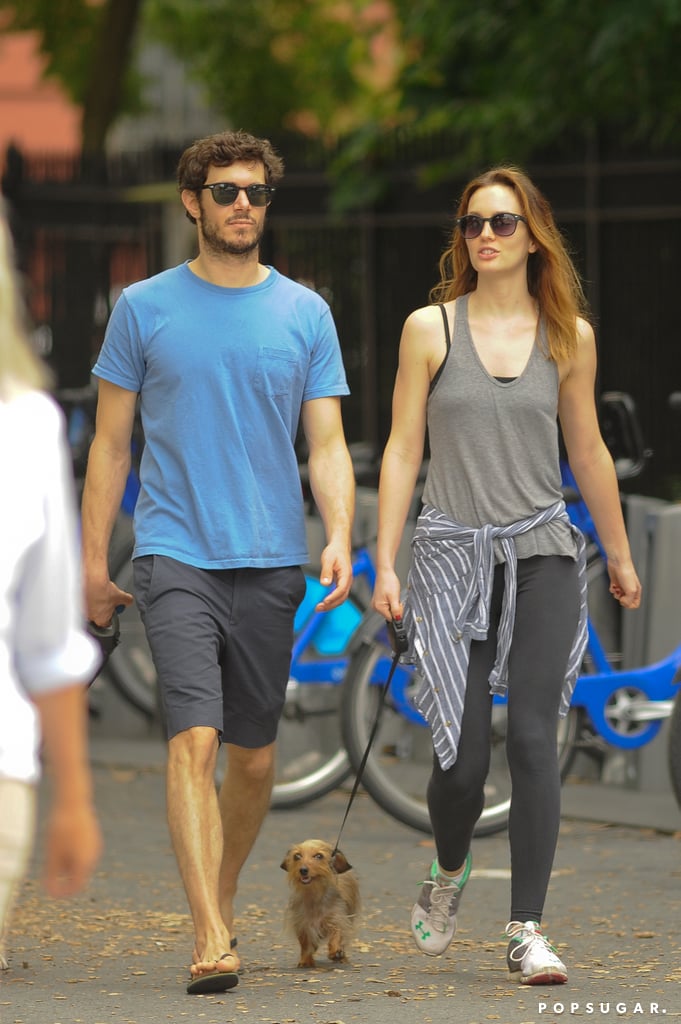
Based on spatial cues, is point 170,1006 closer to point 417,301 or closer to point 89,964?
point 89,964

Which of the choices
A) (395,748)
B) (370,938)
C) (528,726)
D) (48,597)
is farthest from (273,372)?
(395,748)

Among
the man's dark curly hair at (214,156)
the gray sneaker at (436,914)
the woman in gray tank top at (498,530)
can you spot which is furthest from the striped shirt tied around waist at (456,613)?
the man's dark curly hair at (214,156)

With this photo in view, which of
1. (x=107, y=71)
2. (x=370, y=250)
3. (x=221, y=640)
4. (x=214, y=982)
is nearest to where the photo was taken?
(x=214, y=982)

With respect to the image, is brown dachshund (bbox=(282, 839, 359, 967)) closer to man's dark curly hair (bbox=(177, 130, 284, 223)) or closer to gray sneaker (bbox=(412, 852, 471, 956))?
gray sneaker (bbox=(412, 852, 471, 956))

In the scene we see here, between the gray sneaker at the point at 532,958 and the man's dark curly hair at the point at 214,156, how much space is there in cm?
202

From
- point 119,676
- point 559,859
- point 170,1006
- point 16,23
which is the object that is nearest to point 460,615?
point 170,1006

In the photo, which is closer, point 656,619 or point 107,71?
point 656,619

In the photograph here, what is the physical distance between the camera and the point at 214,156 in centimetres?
543

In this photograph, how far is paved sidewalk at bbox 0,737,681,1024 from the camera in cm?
501

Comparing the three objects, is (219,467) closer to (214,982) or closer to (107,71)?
(214,982)

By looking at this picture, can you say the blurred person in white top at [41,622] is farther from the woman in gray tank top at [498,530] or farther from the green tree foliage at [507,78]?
the green tree foliage at [507,78]

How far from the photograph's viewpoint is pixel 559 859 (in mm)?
7250

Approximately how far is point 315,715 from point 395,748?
42cm

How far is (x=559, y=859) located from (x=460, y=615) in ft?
7.23
